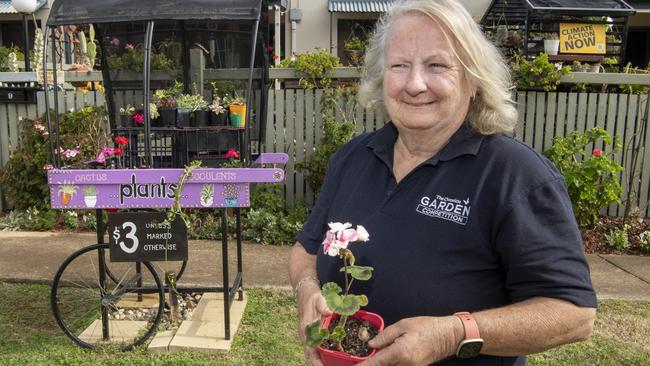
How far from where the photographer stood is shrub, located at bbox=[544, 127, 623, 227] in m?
5.66

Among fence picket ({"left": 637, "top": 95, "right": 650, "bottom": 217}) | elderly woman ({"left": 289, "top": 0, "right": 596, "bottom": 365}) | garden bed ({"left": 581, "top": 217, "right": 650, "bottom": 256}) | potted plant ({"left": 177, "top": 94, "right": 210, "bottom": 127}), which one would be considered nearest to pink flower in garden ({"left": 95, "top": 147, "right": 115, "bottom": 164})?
potted plant ({"left": 177, "top": 94, "right": 210, "bottom": 127})

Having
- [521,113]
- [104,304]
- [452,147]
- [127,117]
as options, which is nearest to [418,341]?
[452,147]

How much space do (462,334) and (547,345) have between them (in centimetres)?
23

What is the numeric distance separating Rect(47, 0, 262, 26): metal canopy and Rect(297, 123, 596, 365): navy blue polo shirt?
2052 millimetres

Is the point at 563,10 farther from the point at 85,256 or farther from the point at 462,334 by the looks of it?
the point at 462,334

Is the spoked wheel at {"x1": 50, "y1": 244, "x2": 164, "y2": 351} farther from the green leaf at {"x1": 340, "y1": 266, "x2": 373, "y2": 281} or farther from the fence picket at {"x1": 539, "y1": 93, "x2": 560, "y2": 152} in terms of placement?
the fence picket at {"x1": 539, "y1": 93, "x2": 560, "y2": 152}

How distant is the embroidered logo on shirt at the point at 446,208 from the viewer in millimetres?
1446

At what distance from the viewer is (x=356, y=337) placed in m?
1.44

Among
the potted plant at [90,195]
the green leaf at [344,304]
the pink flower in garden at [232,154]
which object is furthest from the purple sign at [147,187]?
the green leaf at [344,304]

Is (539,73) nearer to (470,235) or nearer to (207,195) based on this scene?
(207,195)

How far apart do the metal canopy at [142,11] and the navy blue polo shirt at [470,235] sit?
205 centimetres

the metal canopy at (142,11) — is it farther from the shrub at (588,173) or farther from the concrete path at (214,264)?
the shrub at (588,173)

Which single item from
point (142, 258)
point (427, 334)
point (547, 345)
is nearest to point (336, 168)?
point (427, 334)

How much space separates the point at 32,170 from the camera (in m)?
6.06
